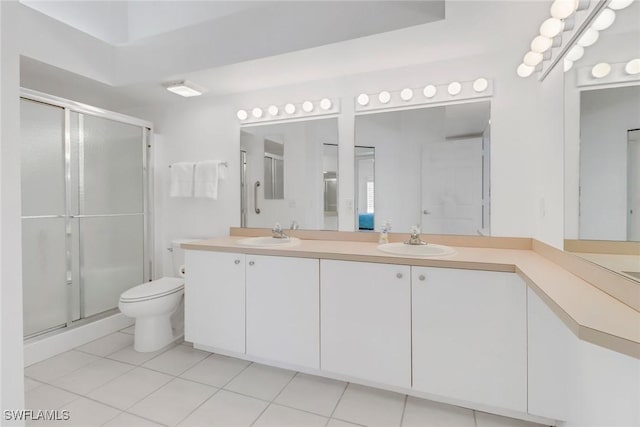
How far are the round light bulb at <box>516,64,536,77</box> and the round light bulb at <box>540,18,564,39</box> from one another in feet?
0.94

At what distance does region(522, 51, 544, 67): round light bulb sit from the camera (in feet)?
5.54

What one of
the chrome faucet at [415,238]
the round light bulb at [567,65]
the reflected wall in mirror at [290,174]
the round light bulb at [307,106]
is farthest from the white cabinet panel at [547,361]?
the round light bulb at [307,106]

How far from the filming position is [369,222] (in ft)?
7.49

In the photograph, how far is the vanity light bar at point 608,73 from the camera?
1.02m

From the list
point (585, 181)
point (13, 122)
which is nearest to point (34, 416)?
point (13, 122)

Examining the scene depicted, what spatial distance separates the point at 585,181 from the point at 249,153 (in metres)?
2.26

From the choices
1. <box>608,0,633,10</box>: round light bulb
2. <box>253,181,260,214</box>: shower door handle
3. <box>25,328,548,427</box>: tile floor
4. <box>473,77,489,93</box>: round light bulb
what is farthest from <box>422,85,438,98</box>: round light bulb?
<box>25,328,548,427</box>: tile floor

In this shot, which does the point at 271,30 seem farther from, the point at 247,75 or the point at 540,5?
the point at 540,5

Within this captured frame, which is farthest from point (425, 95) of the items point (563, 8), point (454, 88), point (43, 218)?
point (43, 218)

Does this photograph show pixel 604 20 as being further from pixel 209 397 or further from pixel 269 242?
pixel 209 397

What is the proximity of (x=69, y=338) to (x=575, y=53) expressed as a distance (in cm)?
353

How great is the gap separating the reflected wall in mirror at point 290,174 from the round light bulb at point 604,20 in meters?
1.53

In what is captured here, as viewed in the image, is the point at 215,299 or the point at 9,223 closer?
the point at 9,223

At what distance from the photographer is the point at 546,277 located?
4.16 ft
